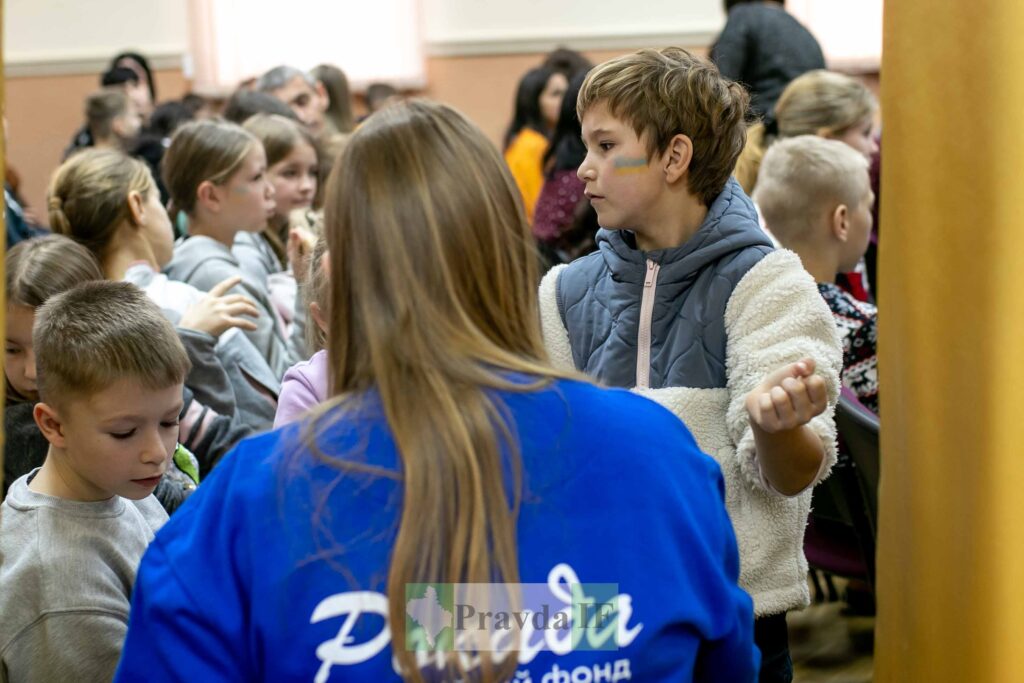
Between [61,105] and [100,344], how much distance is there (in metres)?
7.00

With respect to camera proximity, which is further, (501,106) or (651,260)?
(501,106)

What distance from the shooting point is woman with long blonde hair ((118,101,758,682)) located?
117 centimetres

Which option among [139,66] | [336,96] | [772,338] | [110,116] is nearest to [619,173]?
[772,338]

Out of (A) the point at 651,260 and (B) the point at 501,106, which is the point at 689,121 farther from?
(B) the point at 501,106

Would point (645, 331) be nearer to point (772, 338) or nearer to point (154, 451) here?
point (772, 338)

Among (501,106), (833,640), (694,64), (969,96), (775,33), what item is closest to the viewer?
(969,96)

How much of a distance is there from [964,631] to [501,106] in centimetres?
635

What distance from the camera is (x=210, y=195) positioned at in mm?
3291

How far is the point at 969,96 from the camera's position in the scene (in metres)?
1.67

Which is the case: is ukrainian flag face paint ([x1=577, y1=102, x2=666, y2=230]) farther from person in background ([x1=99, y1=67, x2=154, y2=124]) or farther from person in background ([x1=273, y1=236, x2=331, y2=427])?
person in background ([x1=99, y1=67, x2=154, y2=124])

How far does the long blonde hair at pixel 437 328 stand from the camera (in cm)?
117

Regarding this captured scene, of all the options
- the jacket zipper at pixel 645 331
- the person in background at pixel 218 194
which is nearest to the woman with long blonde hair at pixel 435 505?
the jacket zipper at pixel 645 331

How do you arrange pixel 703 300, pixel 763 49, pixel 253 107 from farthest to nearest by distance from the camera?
pixel 763 49, pixel 253 107, pixel 703 300

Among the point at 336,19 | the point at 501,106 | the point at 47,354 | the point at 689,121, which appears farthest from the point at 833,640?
the point at 336,19
